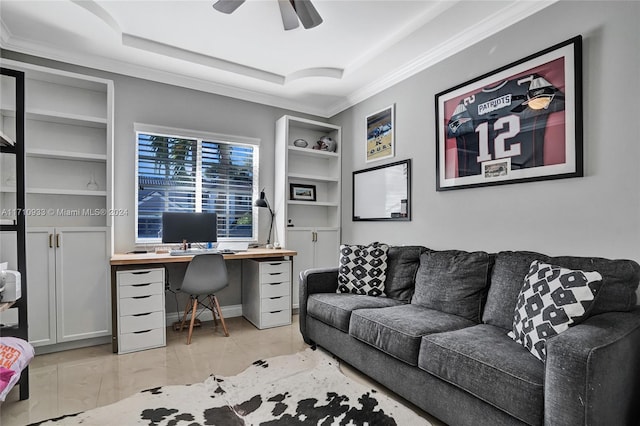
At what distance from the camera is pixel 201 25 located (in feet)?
9.24

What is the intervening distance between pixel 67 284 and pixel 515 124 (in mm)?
3712

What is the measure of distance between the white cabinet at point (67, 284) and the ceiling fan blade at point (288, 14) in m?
2.28

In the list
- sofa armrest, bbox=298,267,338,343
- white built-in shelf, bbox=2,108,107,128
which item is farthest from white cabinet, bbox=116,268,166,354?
white built-in shelf, bbox=2,108,107,128

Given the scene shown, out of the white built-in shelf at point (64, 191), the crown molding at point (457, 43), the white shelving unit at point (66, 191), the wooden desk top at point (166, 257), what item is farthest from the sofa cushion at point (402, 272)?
the white built-in shelf at point (64, 191)

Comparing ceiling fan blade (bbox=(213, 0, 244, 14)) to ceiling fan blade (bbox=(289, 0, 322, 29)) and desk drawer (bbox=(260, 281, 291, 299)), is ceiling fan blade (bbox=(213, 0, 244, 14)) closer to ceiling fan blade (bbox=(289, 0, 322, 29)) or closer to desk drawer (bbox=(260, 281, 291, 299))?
ceiling fan blade (bbox=(289, 0, 322, 29))

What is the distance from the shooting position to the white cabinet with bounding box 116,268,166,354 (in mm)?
2889

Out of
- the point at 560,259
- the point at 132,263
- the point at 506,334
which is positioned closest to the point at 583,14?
the point at 560,259

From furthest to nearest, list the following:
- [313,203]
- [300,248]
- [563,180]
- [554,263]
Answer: [313,203], [300,248], [563,180], [554,263]

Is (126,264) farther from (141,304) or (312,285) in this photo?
(312,285)

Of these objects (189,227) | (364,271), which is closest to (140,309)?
(189,227)

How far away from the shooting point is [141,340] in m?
2.94

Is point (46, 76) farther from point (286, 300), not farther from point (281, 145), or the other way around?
point (286, 300)

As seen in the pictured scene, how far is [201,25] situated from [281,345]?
2.78 meters

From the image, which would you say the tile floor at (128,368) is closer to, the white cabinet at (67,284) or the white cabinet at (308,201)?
the white cabinet at (67,284)
